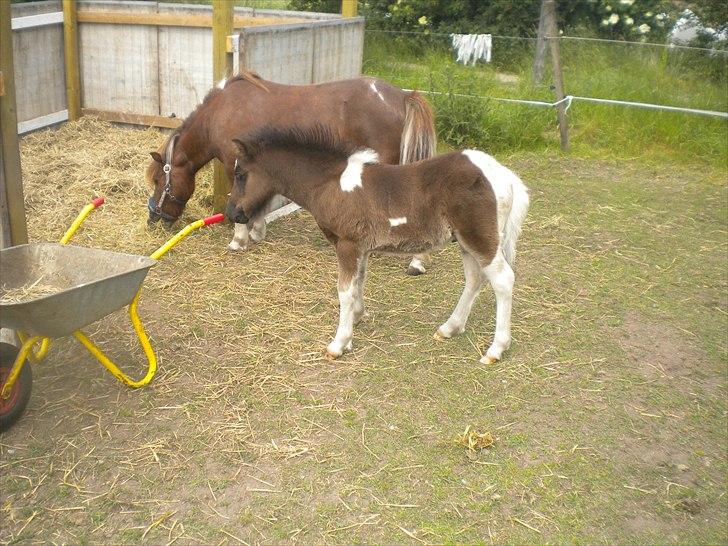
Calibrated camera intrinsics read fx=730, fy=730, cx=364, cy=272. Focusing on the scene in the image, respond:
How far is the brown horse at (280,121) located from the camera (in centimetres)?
591

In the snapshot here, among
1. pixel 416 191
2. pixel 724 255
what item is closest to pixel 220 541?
pixel 416 191

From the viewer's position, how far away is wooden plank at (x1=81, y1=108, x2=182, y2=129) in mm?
8870

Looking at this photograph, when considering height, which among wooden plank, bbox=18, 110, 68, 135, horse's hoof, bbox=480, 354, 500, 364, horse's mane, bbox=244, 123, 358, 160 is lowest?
horse's hoof, bbox=480, 354, 500, 364

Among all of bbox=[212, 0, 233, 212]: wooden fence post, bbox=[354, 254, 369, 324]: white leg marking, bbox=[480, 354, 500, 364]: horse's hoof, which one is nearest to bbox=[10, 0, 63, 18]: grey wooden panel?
bbox=[212, 0, 233, 212]: wooden fence post

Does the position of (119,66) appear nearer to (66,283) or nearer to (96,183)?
(96,183)

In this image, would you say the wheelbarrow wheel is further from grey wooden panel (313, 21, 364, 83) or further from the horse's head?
grey wooden panel (313, 21, 364, 83)

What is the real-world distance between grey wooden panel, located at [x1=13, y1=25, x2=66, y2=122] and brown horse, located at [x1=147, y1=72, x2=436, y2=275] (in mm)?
3021

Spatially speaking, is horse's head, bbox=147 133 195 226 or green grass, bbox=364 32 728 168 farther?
green grass, bbox=364 32 728 168

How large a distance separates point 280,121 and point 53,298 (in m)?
3.21

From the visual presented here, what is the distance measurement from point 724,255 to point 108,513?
19.5 ft

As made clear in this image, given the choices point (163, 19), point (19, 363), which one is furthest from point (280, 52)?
point (19, 363)

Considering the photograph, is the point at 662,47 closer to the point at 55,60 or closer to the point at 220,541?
the point at 55,60

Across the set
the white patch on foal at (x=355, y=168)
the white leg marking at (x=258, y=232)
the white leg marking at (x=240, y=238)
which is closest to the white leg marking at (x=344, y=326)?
the white patch on foal at (x=355, y=168)

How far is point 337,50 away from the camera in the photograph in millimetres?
7887
